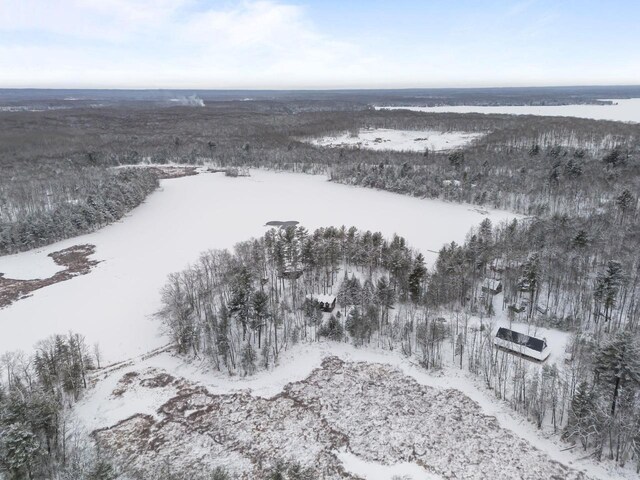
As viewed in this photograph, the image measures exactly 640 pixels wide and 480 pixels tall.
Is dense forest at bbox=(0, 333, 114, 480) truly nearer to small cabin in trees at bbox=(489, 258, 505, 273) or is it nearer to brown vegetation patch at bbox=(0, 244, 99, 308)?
brown vegetation patch at bbox=(0, 244, 99, 308)

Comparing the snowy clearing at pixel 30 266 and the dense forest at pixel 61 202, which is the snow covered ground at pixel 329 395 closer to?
the snowy clearing at pixel 30 266

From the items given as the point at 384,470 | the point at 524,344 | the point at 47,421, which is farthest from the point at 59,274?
the point at 524,344

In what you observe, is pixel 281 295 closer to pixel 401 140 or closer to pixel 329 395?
pixel 329 395

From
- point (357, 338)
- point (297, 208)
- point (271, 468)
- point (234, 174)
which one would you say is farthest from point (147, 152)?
point (271, 468)

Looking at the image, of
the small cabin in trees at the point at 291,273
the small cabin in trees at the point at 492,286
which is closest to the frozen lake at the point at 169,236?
the small cabin in trees at the point at 492,286

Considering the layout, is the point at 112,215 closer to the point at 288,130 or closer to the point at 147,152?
the point at 147,152

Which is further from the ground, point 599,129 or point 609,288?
point 599,129
